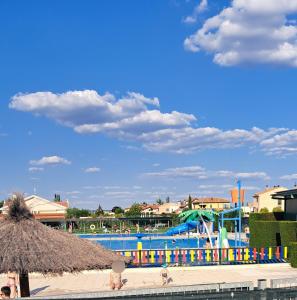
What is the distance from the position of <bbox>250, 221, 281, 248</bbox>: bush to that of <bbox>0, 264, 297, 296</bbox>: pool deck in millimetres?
3825

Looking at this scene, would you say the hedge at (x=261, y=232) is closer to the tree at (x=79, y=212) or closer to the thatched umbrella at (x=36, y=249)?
the thatched umbrella at (x=36, y=249)

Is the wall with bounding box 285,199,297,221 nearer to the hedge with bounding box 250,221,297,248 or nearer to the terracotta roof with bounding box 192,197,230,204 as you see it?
the hedge with bounding box 250,221,297,248

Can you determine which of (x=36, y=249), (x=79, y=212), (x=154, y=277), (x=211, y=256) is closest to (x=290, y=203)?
(x=211, y=256)

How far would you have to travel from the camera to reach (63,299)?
661 cm

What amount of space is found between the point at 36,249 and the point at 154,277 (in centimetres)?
1177

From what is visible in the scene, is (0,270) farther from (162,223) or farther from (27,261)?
(162,223)

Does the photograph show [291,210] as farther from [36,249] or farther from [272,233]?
[36,249]

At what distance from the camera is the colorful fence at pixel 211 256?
23938mm

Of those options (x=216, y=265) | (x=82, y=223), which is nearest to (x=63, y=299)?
(x=216, y=265)

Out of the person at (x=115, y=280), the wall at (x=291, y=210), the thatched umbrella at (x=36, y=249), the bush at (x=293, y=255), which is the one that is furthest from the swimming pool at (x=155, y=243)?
the thatched umbrella at (x=36, y=249)

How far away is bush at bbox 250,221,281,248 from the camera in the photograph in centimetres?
2733

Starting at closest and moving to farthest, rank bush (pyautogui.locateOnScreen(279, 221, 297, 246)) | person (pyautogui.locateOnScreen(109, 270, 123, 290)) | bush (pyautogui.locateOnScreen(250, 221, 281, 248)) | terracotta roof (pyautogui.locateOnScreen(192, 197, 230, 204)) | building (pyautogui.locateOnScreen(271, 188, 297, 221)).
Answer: person (pyautogui.locateOnScreen(109, 270, 123, 290))
bush (pyautogui.locateOnScreen(279, 221, 297, 246))
bush (pyautogui.locateOnScreen(250, 221, 281, 248))
building (pyautogui.locateOnScreen(271, 188, 297, 221))
terracotta roof (pyautogui.locateOnScreen(192, 197, 230, 204))

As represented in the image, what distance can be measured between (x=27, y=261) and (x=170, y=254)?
1515cm

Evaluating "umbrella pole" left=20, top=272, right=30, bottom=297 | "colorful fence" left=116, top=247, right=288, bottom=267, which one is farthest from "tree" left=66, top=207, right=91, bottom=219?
"umbrella pole" left=20, top=272, right=30, bottom=297
